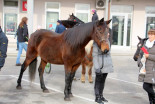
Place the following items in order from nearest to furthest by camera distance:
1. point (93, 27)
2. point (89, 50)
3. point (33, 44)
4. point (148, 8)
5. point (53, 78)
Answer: point (93, 27)
point (33, 44)
point (89, 50)
point (53, 78)
point (148, 8)

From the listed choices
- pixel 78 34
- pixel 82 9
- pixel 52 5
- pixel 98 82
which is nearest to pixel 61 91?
pixel 98 82

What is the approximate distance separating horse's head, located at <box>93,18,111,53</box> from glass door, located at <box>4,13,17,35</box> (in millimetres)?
14586

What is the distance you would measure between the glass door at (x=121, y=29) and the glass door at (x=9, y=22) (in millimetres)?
7909

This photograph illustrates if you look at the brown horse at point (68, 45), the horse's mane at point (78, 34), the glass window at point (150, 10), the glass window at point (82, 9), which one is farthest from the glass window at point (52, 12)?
the horse's mane at point (78, 34)

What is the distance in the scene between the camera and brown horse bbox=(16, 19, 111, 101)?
4945 millimetres

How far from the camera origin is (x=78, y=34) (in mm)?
5375

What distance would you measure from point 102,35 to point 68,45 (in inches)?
39.6

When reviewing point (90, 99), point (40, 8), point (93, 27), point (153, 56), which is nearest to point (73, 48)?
point (93, 27)

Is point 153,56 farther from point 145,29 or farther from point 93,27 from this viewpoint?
point 145,29

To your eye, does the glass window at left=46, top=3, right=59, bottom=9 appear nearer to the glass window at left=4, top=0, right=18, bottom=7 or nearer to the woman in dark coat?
the glass window at left=4, top=0, right=18, bottom=7

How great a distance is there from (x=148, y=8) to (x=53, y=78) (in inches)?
541

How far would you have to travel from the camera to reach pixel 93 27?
5.11 meters

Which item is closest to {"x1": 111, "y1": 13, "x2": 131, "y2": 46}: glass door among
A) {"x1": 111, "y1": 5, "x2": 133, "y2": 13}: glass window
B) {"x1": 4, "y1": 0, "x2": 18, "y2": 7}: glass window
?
{"x1": 111, "y1": 5, "x2": 133, "y2": 13}: glass window

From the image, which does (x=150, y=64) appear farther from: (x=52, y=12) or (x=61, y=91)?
(x=52, y=12)
